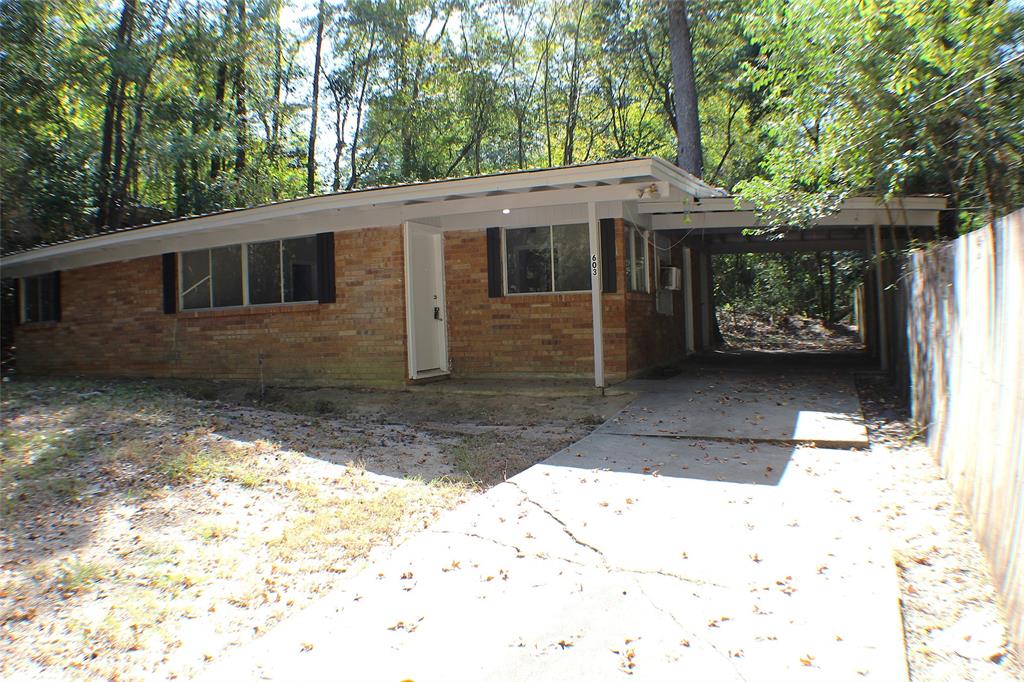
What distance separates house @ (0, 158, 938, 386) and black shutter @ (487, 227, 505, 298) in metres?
0.02

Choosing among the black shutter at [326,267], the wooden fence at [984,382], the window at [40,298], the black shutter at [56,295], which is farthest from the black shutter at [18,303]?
the wooden fence at [984,382]

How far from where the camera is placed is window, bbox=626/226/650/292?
1001 centimetres

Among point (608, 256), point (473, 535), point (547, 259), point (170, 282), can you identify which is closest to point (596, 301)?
point (608, 256)

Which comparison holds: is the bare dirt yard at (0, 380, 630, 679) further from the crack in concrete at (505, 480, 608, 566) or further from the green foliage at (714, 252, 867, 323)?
the green foliage at (714, 252, 867, 323)

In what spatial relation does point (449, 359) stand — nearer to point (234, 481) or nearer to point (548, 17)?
point (234, 481)

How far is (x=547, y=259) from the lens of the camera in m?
9.94

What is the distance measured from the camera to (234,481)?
17.4 ft

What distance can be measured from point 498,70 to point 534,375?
61.0 feet

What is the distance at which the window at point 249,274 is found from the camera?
34.8ft

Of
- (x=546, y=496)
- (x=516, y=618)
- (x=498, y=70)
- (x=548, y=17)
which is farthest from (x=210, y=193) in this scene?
(x=516, y=618)

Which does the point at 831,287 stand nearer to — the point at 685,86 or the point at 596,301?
the point at 685,86

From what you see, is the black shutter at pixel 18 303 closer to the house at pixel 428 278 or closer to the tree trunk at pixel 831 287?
the house at pixel 428 278

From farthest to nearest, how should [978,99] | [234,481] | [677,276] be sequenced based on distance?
[677,276] < [978,99] < [234,481]

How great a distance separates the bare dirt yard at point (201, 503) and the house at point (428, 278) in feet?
4.71
